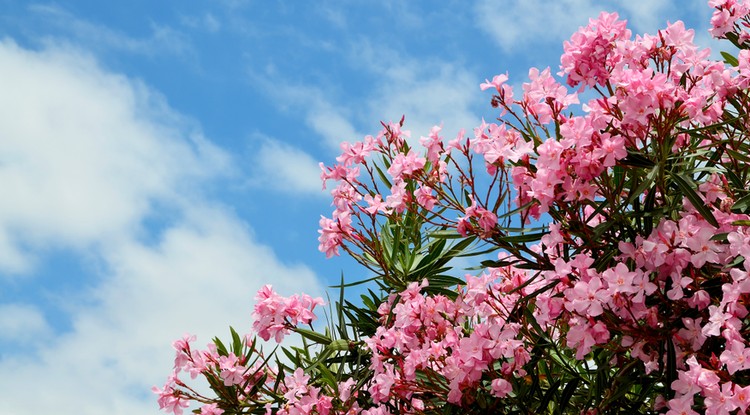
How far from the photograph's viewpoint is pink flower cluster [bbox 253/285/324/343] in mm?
3189

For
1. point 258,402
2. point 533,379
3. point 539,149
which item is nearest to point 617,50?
point 539,149

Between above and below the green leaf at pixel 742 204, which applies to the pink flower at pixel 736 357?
below

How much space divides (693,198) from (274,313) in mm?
1598

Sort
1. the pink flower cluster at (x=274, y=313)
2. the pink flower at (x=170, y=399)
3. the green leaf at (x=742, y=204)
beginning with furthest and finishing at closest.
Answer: the pink flower at (x=170, y=399) < the pink flower cluster at (x=274, y=313) < the green leaf at (x=742, y=204)

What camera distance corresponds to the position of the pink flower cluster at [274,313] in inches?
126

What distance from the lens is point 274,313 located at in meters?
3.21

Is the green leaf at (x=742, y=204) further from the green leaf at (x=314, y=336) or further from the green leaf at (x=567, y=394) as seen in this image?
the green leaf at (x=314, y=336)

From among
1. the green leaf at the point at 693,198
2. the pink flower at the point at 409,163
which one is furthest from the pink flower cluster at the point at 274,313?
the green leaf at the point at 693,198

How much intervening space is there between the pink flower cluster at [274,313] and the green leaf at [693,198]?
1.53 m

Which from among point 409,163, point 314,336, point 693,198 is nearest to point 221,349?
point 314,336

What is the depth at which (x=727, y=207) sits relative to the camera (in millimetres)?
2332

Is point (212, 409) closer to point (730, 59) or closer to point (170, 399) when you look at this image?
point (170, 399)

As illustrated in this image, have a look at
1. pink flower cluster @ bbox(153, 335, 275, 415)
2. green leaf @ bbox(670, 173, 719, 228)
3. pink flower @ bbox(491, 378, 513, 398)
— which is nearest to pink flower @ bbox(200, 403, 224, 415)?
pink flower cluster @ bbox(153, 335, 275, 415)

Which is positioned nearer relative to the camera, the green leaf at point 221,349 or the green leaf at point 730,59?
the green leaf at point 730,59
